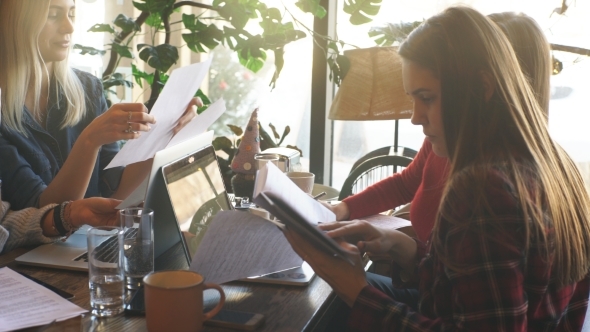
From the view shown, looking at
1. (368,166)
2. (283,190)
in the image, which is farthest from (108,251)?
(368,166)

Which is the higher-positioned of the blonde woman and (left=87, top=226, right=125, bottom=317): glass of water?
the blonde woman

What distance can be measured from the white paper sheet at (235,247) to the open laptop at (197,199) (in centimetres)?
10

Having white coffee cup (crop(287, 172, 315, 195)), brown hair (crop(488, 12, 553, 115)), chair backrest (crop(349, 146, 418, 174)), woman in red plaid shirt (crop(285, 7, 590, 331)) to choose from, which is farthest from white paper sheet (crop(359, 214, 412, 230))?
chair backrest (crop(349, 146, 418, 174))

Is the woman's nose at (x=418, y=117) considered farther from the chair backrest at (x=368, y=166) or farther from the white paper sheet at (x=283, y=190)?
the chair backrest at (x=368, y=166)

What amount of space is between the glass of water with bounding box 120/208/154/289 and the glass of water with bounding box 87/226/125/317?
2.8 inches

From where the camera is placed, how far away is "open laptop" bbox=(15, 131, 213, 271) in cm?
110

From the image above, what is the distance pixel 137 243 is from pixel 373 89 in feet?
4.54

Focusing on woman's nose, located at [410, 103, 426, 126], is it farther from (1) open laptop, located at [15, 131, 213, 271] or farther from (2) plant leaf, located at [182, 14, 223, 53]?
(2) plant leaf, located at [182, 14, 223, 53]

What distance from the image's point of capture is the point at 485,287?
88 cm

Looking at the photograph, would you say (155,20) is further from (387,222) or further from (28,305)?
(28,305)

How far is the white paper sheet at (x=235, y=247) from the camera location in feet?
3.12

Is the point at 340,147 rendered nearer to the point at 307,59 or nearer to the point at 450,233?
the point at 307,59

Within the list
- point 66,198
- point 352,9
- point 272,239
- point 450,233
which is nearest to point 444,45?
point 450,233

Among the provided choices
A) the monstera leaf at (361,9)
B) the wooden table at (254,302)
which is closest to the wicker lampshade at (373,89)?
the monstera leaf at (361,9)
